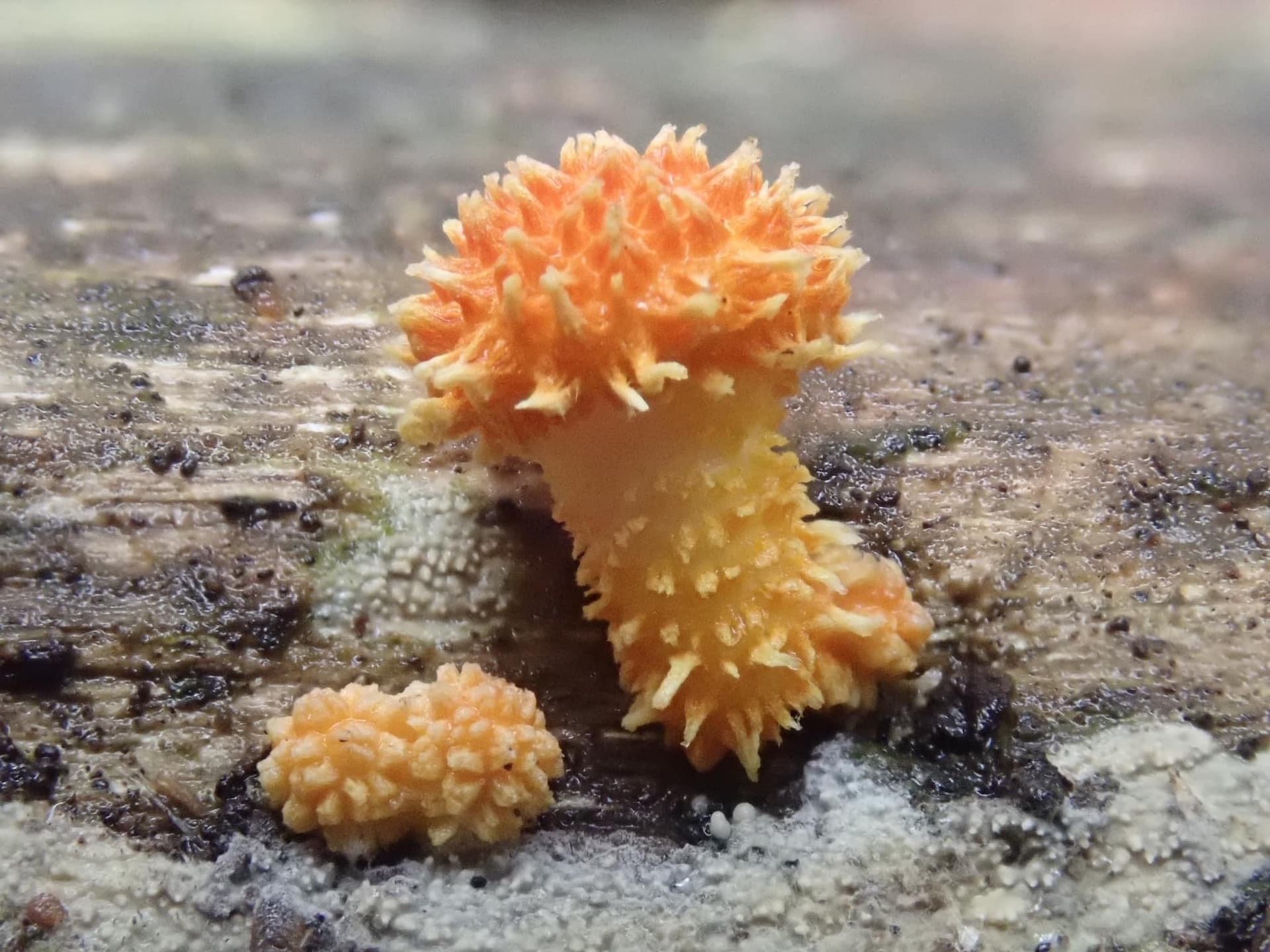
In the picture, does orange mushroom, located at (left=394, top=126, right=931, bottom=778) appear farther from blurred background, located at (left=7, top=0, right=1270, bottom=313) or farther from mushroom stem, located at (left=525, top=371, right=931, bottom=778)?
blurred background, located at (left=7, top=0, right=1270, bottom=313)

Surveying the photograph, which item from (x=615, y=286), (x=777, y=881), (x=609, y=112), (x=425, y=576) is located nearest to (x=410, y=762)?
(x=425, y=576)

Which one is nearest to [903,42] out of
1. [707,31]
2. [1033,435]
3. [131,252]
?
[707,31]

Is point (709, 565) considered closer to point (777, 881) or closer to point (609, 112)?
point (777, 881)

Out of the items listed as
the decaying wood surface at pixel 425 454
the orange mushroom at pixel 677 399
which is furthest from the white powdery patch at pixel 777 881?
the orange mushroom at pixel 677 399

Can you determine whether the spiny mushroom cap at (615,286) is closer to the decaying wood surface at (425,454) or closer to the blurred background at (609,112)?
the decaying wood surface at (425,454)

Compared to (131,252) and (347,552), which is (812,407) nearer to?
(347,552)

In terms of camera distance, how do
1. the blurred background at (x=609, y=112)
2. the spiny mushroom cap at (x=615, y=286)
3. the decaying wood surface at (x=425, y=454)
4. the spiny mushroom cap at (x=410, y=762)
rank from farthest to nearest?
the blurred background at (x=609, y=112) < the decaying wood surface at (x=425, y=454) < the spiny mushroom cap at (x=410, y=762) < the spiny mushroom cap at (x=615, y=286)
